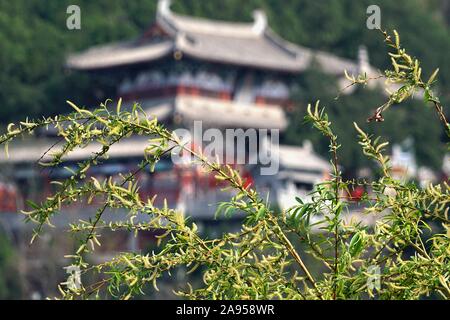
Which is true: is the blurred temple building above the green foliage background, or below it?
below

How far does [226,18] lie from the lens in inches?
2020

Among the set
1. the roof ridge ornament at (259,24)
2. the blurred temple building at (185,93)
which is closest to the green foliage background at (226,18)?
the blurred temple building at (185,93)

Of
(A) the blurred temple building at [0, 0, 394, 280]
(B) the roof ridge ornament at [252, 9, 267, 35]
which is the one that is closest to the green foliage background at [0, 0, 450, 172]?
(A) the blurred temple building at [0, 0, 394, 280]

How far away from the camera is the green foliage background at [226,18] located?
130 ft

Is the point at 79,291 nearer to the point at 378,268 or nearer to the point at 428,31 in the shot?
the point at 378,268

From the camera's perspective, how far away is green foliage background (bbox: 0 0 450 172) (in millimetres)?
39531

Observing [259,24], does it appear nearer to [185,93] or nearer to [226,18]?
[185,93]

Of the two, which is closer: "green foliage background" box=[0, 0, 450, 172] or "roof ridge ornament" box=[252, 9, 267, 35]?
"green foliage background" box=[0, 0, 450, 172]

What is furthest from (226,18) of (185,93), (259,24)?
(185,93)

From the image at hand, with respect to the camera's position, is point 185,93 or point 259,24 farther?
point 259,24

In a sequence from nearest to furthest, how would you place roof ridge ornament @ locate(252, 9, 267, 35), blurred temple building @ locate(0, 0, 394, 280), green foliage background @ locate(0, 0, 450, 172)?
blurred temple building @ locate(0, 0, 394, 280) → green foliage background @ locate(0, 0, 450, 172) → roof ridge ornament @ locate(252, 9, 267, 35)

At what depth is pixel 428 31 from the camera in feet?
152

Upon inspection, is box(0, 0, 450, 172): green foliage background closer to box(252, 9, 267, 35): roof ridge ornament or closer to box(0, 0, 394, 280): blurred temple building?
box(0, 0, 394, 280): blurred temple building

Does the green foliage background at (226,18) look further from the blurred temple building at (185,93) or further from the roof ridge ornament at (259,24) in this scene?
the roof ridge ornament at (259,24)
